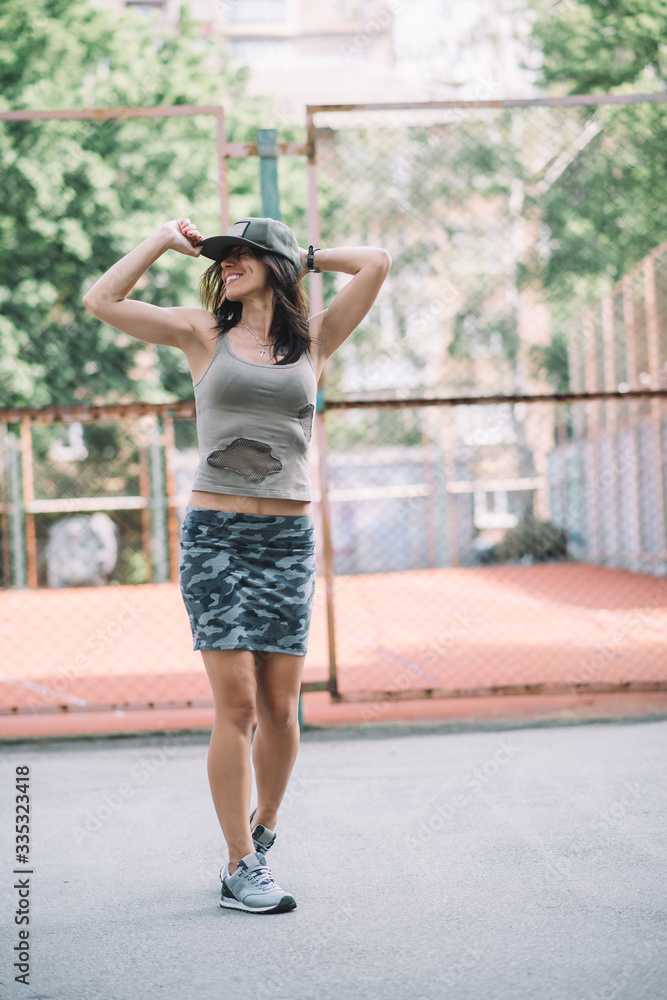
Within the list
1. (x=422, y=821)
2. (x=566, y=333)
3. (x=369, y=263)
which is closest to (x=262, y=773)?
(x=422, y=821)

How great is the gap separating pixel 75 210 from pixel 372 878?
57.8ft

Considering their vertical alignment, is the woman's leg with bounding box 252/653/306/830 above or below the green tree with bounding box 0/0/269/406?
below

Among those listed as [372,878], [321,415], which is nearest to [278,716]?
[372,878]

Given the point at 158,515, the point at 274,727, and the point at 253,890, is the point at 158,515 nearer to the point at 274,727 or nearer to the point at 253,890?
the point at 274,727

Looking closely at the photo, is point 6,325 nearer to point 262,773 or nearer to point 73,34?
point 73,34

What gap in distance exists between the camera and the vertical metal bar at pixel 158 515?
57.4 feet

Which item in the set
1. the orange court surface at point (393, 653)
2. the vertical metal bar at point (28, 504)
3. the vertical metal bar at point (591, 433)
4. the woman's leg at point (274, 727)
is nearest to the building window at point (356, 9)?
the vertical metal bar at point (591, 433)

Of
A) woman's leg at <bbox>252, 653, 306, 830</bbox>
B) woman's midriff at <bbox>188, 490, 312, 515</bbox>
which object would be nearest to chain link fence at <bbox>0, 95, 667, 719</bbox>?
woman's leg at <bbox>252, 653, 306, 830</bbox>

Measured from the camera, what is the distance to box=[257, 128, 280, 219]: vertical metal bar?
184 inches

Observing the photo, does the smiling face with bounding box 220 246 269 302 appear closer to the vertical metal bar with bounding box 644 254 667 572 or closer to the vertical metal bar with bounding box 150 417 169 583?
the vertical metal bar with bounding box 644 254 667 572

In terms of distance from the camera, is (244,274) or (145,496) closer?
(244,274)

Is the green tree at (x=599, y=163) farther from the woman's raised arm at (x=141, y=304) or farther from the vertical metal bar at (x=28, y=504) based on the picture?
the woman's raised arm at (x=141, y=304)

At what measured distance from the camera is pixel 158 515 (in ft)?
57.3

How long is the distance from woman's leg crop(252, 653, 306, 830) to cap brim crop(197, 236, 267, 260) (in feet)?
3.94
